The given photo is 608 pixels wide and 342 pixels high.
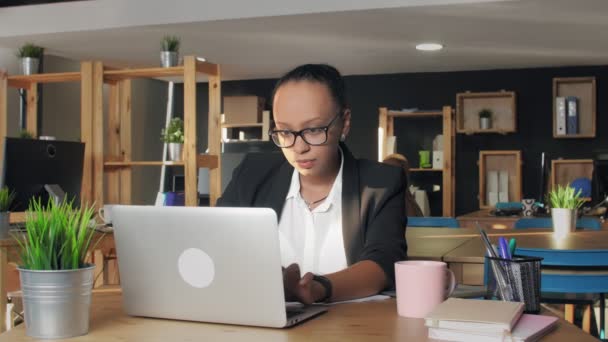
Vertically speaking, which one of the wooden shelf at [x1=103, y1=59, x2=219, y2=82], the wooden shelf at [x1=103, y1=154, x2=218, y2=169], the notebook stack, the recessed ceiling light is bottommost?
the notebook stack

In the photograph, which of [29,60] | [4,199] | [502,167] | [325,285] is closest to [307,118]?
[325,285]

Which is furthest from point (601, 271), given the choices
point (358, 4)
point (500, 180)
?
point (500, 180)

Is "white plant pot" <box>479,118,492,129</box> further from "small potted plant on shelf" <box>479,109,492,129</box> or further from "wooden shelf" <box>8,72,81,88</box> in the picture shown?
"wooden shelf" <box>8,72,81,88</box>

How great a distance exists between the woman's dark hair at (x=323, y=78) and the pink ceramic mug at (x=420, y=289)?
0.54 metres

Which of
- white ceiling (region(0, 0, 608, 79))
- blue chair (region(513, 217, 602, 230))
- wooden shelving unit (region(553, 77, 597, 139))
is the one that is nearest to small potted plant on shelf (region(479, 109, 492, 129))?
white ceiling (region(0, 0, 608, 79))

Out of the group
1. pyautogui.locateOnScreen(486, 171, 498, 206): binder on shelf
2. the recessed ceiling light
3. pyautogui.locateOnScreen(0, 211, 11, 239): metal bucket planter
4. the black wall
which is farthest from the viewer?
the black wall

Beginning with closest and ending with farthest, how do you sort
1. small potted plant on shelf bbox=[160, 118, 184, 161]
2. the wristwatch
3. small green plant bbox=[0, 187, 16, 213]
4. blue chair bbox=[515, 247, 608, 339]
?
the wristwatch
blue chair bbox=[515, 247, 608, 339]
small green plant bbox=[0, 187, 16, 213]
small potted plant on shelf bbox=[160, 118, 184, 161]

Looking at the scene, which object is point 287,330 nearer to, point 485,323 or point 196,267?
point 196,267

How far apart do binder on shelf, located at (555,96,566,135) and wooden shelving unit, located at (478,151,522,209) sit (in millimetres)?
468

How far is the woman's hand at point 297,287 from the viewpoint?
1309 millimetres

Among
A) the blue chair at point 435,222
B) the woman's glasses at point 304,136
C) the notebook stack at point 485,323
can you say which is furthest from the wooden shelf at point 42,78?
the notebook stack at point 485,323

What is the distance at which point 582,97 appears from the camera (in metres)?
7.54

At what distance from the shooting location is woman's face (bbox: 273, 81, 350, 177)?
1.61 m

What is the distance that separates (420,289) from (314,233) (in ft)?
Result: 1.71
